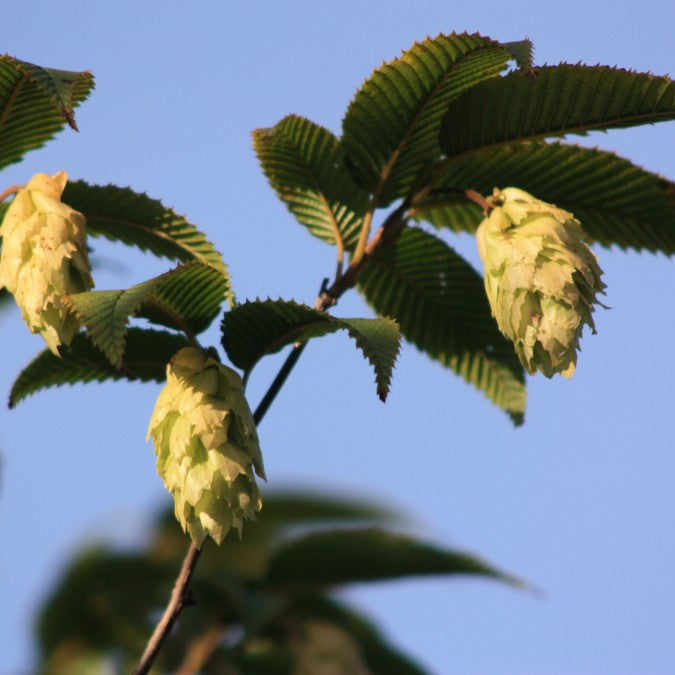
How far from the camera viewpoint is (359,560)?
329 cm

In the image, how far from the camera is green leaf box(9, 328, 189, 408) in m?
2.10

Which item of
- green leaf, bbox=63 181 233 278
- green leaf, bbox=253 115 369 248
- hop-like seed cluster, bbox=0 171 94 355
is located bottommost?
hop-like seed cluster, bbox=0 171 94 355

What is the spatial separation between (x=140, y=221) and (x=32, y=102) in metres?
0.30

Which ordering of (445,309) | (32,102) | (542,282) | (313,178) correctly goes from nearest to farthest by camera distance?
(542,282), (32,102), (313,178), (445,309)

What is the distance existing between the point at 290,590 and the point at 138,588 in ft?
1.90

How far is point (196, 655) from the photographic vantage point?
3232 millimetres

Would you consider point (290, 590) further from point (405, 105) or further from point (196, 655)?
point (405, 105)

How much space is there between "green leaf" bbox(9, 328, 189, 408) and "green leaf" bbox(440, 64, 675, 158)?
2.32ft

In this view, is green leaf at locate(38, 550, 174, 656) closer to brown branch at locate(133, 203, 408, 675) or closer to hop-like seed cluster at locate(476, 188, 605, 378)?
brown branch at locate(133, 203, 408, 675)

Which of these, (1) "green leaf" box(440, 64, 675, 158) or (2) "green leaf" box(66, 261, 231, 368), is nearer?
(2) "green leaf" box(66, 261, 231, 368)

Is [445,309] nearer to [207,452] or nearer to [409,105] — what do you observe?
[409,105]

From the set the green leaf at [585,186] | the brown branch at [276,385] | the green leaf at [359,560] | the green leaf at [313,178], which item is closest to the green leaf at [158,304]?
the brown branch at [276,385]

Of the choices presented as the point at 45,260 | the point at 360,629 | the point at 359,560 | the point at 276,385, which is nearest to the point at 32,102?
the point at 45,260

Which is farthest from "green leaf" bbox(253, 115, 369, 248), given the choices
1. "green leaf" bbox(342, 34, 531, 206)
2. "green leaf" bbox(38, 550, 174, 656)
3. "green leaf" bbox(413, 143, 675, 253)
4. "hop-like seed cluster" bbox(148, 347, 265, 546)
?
"green leaf" bbox(38, 550, 174, 656)
